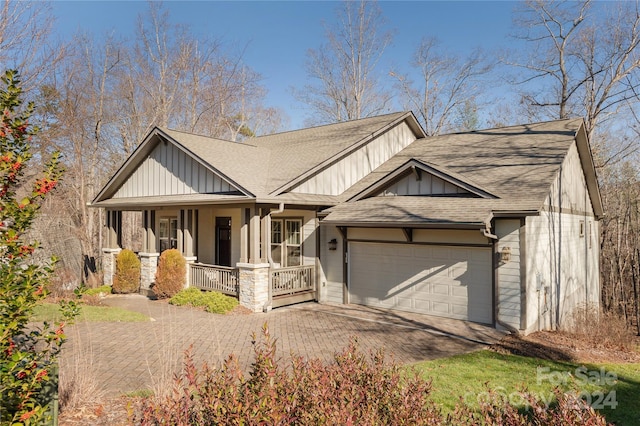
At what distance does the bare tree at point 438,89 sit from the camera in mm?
27703

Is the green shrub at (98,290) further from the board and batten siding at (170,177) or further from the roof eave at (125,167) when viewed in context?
the roof eave at (125,167)

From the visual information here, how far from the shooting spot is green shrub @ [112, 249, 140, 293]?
48.6 feet

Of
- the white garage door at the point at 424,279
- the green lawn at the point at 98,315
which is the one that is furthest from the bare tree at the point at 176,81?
the white garage door at the point at 424,279

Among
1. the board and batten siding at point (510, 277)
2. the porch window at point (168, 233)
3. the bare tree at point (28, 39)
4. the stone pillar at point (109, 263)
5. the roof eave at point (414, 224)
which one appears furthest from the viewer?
the stone pillar at point (109, 263)

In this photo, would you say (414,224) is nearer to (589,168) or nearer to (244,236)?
(244,236)

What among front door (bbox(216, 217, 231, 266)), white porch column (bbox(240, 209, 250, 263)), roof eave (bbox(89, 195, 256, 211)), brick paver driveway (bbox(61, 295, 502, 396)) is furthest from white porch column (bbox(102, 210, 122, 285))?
white porch column (bbox(240, 209, 250, 263))

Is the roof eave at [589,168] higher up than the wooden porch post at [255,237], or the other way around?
the roof eave at [589,168]

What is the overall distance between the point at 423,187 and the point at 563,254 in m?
4.55

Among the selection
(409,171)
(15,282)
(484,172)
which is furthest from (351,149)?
(15,282)

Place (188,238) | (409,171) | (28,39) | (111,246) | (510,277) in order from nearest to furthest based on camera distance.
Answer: (510,277) < (409,171) < (188,238) < (28,39) < (111,246)

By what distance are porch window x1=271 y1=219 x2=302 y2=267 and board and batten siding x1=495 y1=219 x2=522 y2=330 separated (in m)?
6.39

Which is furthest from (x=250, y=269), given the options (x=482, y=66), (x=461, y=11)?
(x=482, y=66)

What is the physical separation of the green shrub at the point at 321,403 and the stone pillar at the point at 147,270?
12379mm

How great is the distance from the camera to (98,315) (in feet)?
35.3
